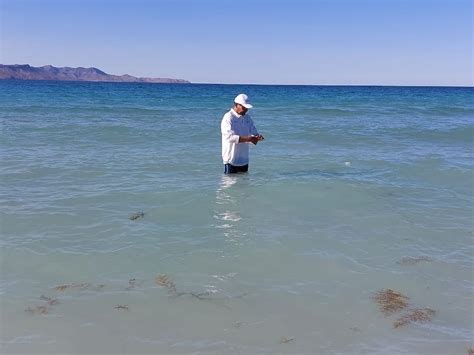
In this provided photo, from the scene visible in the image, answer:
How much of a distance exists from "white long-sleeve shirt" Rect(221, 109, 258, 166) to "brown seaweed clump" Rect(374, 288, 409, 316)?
439 centimetres

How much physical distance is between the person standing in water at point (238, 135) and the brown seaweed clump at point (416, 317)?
4635mm

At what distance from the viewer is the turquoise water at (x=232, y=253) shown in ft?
13.4

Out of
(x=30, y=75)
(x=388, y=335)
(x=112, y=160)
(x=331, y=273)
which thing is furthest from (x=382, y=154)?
(x=30, y=75)

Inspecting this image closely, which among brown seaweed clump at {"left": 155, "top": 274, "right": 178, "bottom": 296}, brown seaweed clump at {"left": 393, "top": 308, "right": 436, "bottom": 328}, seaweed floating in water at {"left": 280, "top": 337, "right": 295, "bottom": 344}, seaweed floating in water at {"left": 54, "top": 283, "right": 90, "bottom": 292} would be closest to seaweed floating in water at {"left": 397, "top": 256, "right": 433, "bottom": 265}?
brown seaweed clump at {"left": 393, "top": 308, "right": 436, "bottom": 328}

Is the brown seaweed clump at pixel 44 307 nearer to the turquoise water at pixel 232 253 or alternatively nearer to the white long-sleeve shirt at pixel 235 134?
the turquoise water at pixel 232 253

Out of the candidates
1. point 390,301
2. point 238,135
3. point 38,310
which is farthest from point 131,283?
point 238,135

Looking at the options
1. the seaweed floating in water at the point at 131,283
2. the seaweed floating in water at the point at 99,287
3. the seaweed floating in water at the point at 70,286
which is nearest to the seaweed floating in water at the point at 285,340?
the seaweed floating in water at the point at 131,283

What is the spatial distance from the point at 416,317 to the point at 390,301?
11.7 inches

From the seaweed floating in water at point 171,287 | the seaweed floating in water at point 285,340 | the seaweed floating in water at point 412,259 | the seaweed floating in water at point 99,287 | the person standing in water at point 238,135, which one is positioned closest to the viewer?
the seaweed floating in water at point 285,340

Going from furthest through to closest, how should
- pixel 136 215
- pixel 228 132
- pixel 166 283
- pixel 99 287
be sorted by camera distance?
pixel 228 132 → pixel 136 215 → pixel 166 283 → pixel 99 287

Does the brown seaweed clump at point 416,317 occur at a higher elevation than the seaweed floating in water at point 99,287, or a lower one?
higher

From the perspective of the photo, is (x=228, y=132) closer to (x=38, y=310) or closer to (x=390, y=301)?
(x=390, y=301)

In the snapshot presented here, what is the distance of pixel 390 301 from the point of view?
465 cm

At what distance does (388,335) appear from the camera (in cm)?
410
